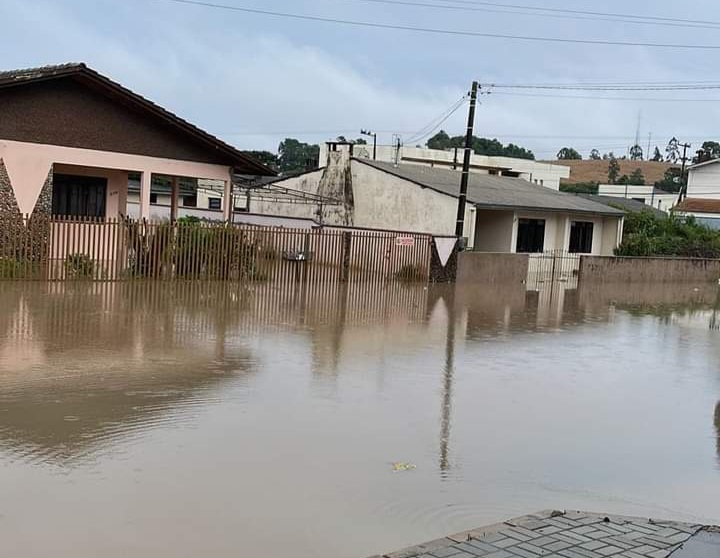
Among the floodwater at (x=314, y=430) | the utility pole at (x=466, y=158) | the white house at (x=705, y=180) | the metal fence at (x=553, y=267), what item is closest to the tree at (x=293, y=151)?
the white house at (x=705, y=180)

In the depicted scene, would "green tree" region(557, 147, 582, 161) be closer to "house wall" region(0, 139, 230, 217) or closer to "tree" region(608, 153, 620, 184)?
"tree" region(608, 153, 620, 184)

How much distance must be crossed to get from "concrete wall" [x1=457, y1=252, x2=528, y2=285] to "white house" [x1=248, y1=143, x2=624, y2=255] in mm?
4021

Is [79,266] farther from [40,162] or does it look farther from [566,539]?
[566,539]

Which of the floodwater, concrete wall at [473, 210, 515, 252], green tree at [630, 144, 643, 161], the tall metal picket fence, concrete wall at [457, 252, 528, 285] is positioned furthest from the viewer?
green tree at [630, 144, 643, 161]

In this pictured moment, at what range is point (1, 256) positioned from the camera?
18.8m

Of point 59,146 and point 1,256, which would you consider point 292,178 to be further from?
point 1,256

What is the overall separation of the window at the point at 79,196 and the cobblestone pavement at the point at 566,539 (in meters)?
20.8

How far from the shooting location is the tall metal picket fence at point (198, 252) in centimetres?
1927

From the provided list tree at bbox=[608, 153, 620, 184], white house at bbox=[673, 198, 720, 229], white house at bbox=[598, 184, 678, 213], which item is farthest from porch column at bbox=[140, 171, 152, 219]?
tree at bbox=[608, 153, 620, 184]

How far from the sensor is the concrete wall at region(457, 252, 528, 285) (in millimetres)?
28156

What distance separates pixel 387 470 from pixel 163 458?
1807mm

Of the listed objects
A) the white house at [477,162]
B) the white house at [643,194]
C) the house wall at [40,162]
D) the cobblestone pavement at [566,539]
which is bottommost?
the cobblestone pavement at [566,539]

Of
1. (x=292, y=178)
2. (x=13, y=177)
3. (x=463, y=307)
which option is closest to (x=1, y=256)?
(x=13, y=177)

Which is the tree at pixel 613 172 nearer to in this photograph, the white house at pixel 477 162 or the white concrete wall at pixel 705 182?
the white house at pixel 477 162
